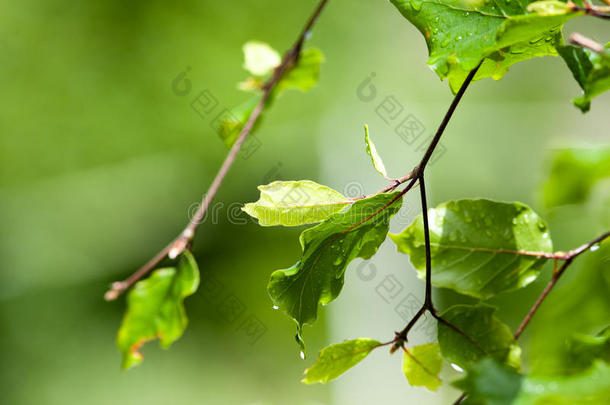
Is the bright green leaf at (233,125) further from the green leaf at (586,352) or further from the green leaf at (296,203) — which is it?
the green leaf at (586,352)

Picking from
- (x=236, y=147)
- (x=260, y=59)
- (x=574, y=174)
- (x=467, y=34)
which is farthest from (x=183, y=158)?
(x=467, y=34)

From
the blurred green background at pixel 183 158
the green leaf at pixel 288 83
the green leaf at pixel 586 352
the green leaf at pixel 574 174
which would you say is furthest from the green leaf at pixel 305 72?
the blurred green background at pixel 183 158

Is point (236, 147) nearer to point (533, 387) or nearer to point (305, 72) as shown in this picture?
point (305, 72)

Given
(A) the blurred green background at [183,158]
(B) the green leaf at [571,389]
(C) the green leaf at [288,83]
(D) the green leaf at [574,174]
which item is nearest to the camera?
(B) the green leaf at [571,389]

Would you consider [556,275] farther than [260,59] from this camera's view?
No

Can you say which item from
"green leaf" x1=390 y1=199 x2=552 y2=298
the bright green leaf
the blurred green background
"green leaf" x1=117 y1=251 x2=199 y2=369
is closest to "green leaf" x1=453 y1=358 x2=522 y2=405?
"green leaf" x1=390 y1=199 x2=552 y2=298

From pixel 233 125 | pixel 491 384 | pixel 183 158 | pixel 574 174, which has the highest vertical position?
pixel 233 125

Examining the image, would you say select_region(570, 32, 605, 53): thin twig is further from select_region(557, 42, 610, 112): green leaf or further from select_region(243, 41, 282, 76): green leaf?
select_region(243, 41, 282, 76): green leaf
